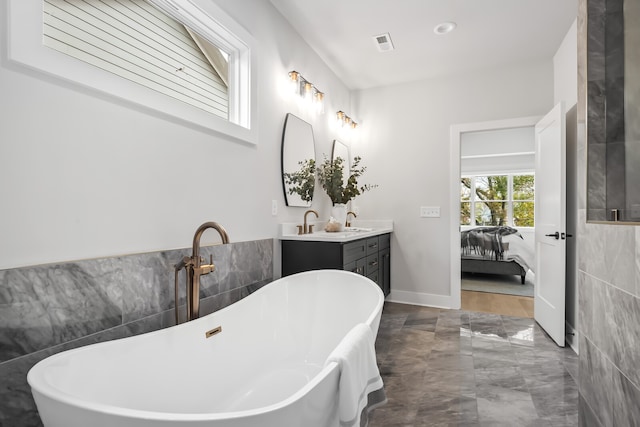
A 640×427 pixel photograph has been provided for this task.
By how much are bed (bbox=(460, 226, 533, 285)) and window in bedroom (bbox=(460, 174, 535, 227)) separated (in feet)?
5.79

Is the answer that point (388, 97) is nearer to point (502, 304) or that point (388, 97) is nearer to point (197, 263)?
point (502, 304)

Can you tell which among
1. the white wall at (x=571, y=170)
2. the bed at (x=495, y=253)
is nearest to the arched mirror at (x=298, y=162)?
the white wall at (x=571, y=170)

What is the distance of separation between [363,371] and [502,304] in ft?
11.2

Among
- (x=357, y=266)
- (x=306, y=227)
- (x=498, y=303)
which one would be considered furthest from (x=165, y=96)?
(x=498, y=303)

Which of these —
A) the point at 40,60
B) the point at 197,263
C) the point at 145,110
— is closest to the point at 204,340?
the point at 197,263

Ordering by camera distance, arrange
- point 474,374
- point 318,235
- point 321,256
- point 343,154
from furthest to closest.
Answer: point 343,154 < point 318,235 < point 321,256 < point 474,374

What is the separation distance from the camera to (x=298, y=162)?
2986mm

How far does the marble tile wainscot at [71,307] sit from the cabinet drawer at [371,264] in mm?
1669

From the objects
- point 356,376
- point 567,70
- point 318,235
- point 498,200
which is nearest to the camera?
point 356,376

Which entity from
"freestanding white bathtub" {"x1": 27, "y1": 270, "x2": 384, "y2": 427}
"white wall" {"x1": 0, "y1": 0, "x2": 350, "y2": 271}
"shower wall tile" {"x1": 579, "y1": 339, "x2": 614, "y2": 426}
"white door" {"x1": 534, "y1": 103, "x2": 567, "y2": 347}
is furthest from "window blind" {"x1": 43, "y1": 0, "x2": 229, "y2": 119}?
"white door" {"x1": 534, "y1": 103, "x2": 567, "y2": 347}

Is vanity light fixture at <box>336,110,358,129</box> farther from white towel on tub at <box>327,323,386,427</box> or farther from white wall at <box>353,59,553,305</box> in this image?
white towel on tub at <box>327,323,386,427</box>

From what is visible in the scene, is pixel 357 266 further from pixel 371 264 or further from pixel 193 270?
pixel 193 270

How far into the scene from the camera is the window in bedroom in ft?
22.2

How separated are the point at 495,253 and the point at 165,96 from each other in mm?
4753
